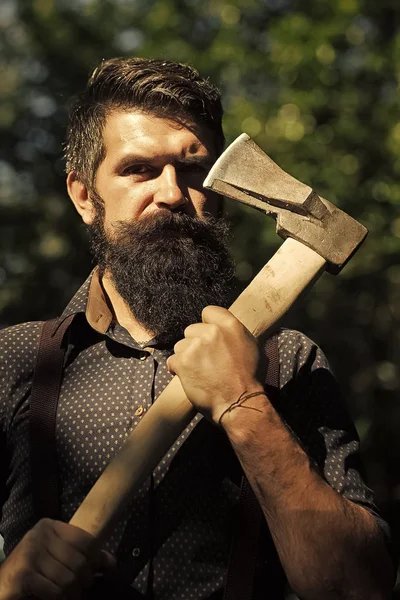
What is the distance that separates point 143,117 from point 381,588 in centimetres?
149

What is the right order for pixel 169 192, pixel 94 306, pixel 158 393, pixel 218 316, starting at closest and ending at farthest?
pixel 218 316 < pixel 158 393 < pixel 169 192 < pixel 94 306

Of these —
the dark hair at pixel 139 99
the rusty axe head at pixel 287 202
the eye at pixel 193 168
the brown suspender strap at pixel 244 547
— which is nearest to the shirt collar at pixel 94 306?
the dark hair at pixel 139 99

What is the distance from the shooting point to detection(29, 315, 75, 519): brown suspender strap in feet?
7.75

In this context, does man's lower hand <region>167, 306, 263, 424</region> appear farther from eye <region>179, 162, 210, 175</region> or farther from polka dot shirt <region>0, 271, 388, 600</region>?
eye <region>179, 162, 210, 175</region>

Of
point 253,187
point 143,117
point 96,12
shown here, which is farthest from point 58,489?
point 96,12

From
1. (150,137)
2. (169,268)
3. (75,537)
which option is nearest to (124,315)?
(169,268)

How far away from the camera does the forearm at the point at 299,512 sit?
2.07m

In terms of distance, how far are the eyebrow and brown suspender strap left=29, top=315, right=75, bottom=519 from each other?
1.72ft

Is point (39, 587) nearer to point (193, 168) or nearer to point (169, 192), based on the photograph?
point (169, 192)

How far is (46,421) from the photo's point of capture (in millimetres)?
2422

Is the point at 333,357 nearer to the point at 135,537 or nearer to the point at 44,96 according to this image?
the point at 44,96

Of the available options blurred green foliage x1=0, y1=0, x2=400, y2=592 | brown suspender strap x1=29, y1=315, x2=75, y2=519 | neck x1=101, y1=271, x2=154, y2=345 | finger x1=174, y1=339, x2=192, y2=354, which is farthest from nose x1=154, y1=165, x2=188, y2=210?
blurred green foliage x1=0, y1=0, x2=400, y2=592

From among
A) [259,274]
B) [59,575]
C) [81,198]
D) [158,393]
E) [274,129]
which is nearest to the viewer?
[59,575]

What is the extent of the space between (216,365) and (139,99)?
1.04 m
